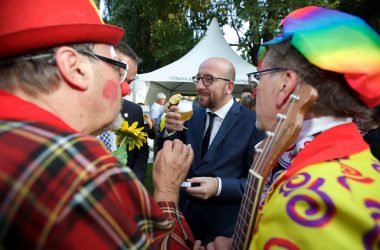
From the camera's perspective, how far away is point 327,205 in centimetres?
103

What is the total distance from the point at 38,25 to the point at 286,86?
1.07m

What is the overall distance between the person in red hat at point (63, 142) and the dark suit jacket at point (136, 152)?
2428mm

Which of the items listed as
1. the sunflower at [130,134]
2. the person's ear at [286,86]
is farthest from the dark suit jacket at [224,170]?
the person's ear at [286,86]

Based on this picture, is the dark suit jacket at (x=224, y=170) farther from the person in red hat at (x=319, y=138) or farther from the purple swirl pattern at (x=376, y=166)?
the purple swirl pattern at (x=376, y=166)

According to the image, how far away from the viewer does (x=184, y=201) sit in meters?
3.00

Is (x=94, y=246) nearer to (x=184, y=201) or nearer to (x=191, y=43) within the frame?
(x=184, y=201)

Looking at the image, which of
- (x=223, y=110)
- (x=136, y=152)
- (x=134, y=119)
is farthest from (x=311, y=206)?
(x=136, y=152)

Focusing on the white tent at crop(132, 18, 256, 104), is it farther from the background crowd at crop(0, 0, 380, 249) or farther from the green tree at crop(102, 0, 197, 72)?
the background crowd at crop(0, 0, 380, 249)

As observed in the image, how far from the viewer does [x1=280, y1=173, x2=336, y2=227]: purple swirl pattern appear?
1.03 m

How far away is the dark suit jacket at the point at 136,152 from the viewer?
3826 mm

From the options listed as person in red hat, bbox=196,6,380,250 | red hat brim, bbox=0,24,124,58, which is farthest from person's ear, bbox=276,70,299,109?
red hat brim, bbox=0,24,124,58

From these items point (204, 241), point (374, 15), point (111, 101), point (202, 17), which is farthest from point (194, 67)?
point (111, 101)

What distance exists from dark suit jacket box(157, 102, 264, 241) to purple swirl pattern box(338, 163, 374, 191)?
1571 mm

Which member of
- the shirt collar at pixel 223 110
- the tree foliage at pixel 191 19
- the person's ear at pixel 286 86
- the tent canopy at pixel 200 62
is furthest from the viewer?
the tree foliage at pixel 191 19
